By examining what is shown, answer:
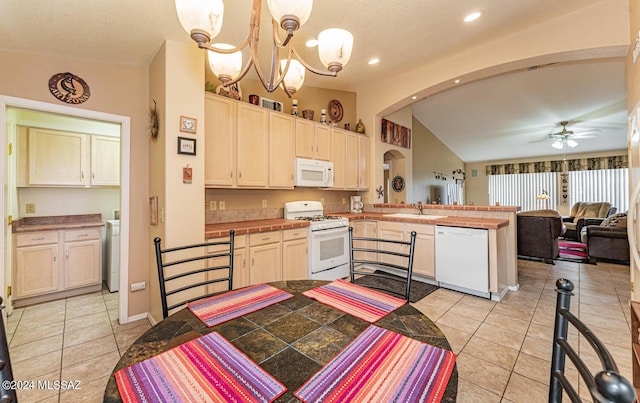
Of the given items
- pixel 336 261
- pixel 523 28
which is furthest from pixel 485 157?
pixel 336 261

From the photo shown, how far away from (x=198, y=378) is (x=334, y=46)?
5.28 feet

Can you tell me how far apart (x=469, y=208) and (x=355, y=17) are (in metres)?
2.89

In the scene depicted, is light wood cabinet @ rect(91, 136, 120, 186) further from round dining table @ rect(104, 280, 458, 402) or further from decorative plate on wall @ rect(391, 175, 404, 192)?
decorative plate on wall @ rect(391, 175, 404, 192)

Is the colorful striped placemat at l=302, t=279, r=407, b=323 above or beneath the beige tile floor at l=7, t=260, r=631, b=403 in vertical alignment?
above

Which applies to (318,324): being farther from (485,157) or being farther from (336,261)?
(485,157)

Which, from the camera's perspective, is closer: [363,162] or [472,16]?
[472,16]

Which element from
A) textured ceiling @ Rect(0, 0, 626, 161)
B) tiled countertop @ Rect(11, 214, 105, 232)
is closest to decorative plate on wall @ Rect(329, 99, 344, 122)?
textured ceiling @ Rect(0, 0, 626, 161)

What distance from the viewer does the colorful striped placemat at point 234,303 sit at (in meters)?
1.18

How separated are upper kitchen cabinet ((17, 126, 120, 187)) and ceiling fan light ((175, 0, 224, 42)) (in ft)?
10.6

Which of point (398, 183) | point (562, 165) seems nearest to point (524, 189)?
point (562, 165)

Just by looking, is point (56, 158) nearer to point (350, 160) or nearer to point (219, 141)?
point (219, 141)

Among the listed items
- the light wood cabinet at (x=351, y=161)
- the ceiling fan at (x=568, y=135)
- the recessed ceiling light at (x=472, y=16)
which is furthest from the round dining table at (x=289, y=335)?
the ceiling fan at (x=568, y=135)

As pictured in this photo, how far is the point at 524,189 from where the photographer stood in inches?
363

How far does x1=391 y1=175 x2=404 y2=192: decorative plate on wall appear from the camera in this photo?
18.8 ft
